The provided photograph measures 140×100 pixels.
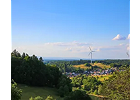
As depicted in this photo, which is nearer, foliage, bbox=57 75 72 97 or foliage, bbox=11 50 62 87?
foliage, bbox=57 75 72 97

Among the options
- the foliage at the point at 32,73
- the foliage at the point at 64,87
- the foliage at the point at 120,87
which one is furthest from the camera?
the foliage at the point at 32,73

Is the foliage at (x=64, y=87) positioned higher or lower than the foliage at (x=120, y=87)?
lower

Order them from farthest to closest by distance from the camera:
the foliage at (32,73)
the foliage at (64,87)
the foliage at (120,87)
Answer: the foliage at (32,73) → the foliage at (64,87) → the foliage at (120,87)

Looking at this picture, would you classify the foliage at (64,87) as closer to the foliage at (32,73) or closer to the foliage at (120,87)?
the foliage at (32,73)

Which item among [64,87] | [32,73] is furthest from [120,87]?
[32,73]

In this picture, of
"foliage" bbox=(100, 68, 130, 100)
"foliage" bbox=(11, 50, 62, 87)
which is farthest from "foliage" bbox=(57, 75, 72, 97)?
"foliage" bbox=(100, 68, 130, 100)

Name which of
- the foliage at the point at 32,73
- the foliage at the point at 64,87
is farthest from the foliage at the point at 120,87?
the foliage at the point at 32,73

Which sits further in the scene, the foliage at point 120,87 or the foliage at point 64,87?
the foliage at point 64,87

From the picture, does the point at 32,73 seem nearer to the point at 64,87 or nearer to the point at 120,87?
the point at 64,87

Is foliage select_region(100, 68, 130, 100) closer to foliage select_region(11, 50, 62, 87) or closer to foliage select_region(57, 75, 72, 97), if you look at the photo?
foliage select_region(57, 75, 72, 97)

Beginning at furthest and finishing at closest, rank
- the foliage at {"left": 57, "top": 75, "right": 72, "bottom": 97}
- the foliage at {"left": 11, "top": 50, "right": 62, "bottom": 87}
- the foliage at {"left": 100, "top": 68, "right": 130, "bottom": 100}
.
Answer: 1. the foliage at {"left": 11, "top": 50, "right": 62, "bottom": 87}
2. the foliage at {"left": 57, "top": 75, "right": 72, "bottom": 97}
3. the foliage at {"left": 100, "top": 68, "right": 130, "bottom": 100}

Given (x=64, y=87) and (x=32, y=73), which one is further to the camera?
(x=32, y=73)
